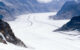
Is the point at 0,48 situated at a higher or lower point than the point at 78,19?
lower

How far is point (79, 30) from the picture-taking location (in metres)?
142

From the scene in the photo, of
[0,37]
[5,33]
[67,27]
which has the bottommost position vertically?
[0,37]

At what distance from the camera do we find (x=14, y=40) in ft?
166

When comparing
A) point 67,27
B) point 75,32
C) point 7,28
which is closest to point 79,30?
point 75,32

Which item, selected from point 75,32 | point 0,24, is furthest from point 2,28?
point 75,32

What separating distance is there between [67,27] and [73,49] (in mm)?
85775

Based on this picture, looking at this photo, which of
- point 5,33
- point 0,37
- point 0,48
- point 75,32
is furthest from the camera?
point 75,32

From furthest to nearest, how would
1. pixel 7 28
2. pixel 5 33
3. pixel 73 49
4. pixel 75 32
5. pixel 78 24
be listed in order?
pixel 78 24
pixel 75 32
pixel 73 49
pixel 7 28
pixel 5 33

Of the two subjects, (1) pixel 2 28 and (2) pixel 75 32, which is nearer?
(1) pixel 2 28

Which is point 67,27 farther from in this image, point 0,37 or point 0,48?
point 0,48

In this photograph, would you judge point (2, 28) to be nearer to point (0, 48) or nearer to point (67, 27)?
point (0, 48)

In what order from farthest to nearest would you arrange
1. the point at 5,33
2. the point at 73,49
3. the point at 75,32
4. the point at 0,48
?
the point at 75,32 → the point at 73,49 → the point at 5,33 → the point at 0,48

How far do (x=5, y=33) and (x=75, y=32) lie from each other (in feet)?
320

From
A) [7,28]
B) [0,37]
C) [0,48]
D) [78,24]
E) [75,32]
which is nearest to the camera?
[0,48]
